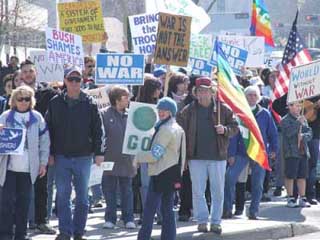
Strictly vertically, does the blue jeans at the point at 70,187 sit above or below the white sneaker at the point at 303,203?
above

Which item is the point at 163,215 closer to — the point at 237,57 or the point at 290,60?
the point at 290,60

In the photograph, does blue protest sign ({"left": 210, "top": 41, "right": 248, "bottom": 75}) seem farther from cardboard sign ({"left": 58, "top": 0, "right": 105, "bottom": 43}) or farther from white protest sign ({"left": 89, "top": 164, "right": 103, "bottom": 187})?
white protest sign ({"left": 89, "top": 164, "right": 103, "bottom": 187})

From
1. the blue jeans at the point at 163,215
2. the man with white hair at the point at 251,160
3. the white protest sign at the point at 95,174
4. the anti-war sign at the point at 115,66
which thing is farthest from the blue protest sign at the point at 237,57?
the blue jeans at the point at 163,215

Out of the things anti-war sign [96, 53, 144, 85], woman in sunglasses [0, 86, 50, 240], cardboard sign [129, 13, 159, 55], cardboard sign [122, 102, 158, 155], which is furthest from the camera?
cardboard sign [129, 13, 159, 55]

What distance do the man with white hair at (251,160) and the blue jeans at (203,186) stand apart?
160 cm

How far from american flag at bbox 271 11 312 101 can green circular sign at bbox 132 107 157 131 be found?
495cm

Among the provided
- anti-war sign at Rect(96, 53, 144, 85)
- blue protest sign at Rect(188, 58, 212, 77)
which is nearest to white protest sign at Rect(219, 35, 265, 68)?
blue protest sign at Rect(188, 58, 212, 77)

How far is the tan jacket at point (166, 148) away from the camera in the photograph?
1174 cm

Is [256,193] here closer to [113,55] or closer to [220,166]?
[220,166]

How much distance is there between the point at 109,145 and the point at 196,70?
Result: 5315 millimetres

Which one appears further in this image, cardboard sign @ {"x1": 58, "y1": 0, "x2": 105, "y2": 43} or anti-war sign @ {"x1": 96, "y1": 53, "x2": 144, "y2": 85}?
cardboard sign @ {"x1": 58, "y1": 0, "x2": 105, "y2": 43}

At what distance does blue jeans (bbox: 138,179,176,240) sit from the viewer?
11789 mm

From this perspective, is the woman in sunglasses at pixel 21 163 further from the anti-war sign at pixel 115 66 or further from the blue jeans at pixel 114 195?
the anti-war sign at pixel 115 66

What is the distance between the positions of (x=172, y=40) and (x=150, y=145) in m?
2.76
